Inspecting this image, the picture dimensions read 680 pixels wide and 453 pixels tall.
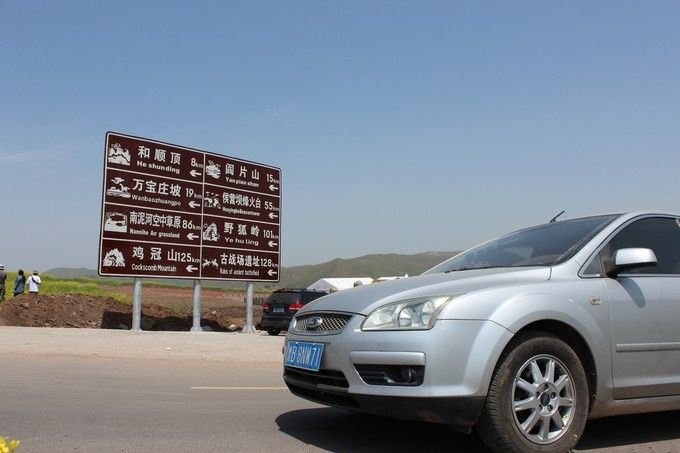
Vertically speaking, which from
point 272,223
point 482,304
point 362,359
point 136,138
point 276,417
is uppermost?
point 136,138

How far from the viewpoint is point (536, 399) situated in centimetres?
428

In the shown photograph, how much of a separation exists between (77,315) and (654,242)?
67.7 feet

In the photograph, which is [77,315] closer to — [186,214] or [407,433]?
[186,214]

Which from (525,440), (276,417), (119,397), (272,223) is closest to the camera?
(525,440)

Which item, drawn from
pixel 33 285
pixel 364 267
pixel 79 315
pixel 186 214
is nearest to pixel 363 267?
pixel 364 267

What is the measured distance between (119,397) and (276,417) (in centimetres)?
200

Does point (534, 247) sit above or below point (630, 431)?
above

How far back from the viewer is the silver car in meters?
4.12

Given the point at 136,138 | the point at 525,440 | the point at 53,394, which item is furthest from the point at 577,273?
the point at 136,138

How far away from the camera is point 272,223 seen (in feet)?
70.7

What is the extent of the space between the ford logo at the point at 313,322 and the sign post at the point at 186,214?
13.5 meters

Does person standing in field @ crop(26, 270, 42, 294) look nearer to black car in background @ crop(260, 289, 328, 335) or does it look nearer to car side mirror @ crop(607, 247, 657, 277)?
black car in background @ crop(260, 289, 328, 335)

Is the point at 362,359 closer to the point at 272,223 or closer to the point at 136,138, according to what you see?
the point at 136,138

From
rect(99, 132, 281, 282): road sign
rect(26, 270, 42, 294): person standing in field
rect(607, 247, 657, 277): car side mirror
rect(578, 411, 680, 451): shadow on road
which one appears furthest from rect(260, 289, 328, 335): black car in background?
rect(607, 247, 657, 277): car side mirror
